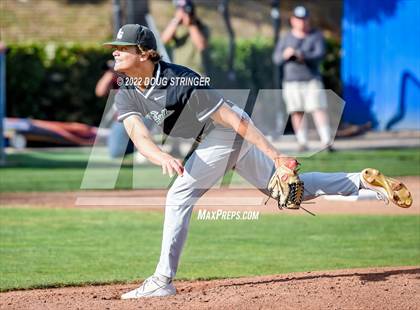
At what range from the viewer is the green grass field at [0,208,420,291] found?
29.7ft

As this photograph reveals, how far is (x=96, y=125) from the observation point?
24359mm

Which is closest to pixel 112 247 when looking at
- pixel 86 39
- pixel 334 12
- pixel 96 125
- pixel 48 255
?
pixel 48 255

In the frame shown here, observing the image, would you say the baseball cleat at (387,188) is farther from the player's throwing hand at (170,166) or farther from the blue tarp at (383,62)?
the blue tarp at (383,62)

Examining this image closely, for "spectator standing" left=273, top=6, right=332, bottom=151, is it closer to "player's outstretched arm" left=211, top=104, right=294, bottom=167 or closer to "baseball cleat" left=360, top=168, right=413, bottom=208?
"baseball cleat" left=360, top=168, right=413, bottom=208

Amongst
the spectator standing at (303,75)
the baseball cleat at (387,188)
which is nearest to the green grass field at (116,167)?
the spectator standing at (303,75)

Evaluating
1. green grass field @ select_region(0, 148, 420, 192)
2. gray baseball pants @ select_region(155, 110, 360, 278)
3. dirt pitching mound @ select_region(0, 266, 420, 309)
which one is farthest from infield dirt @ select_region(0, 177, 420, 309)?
green grass field @ select_region(0, 148, 420, 192)

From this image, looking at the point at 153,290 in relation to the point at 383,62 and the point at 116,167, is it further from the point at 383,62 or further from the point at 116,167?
the point at 383,62

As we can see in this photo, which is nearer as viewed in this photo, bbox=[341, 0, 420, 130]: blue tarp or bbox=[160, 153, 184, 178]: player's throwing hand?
bbox=[160, 153, 184, 178]: player's throwing hand

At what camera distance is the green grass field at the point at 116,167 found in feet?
49.4

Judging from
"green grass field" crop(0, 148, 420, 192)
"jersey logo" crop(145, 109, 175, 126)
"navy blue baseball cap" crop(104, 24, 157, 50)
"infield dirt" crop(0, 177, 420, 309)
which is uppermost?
"navy blue baseball cap" crop(104, 24, 157, 50)

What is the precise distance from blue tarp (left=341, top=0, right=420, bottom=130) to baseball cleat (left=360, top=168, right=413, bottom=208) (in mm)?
13252

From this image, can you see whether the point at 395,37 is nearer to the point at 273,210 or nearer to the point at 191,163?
the point at 273,210

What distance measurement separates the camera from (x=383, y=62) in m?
20.9

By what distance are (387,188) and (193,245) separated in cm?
332
